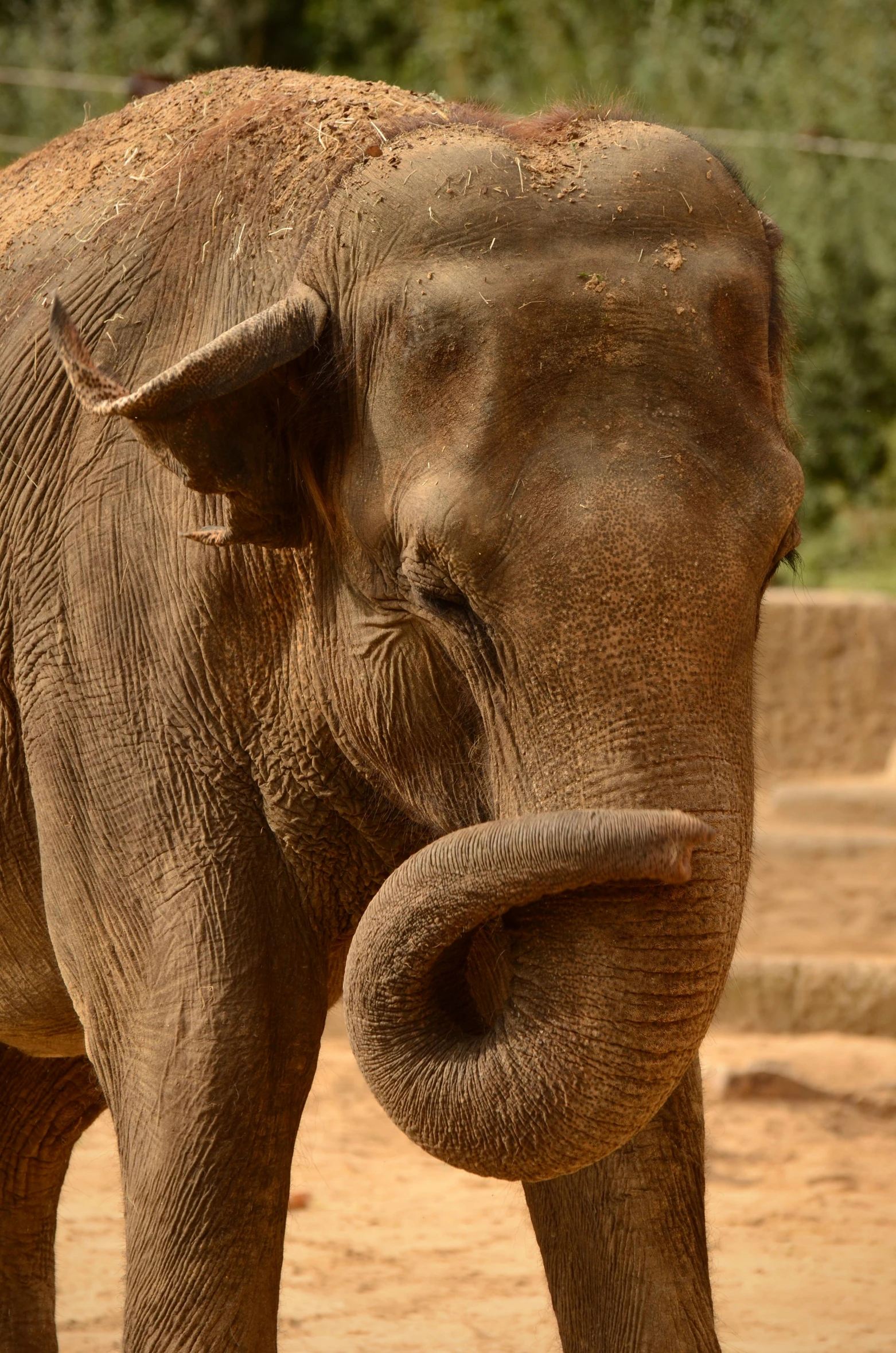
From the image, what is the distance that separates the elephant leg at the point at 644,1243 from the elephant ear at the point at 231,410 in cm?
105

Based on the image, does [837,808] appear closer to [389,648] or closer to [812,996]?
[812,996]

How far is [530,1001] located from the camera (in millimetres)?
2234

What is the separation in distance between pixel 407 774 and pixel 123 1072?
597 millimetres

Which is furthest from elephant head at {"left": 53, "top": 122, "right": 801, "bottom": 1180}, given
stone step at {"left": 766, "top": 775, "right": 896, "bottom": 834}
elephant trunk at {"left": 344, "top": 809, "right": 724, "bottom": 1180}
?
stone step at {"left": 766, "top": 775, "right": 896, "bottom": 834}

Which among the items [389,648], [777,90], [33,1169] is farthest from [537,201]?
[777,90]

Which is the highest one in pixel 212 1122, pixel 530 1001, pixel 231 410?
pixel 231 410

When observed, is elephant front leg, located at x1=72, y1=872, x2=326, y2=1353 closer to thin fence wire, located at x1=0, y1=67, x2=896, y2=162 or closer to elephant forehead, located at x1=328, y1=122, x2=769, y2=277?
elephant forehead, located at x1=328, y1=122, x2=769, y2=277

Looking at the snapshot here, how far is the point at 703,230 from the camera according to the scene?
2.41m

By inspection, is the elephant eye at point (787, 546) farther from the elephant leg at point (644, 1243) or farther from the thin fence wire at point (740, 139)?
the thin fence wire at point (740, 139)

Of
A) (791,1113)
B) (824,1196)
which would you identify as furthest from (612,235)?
(791,1113)

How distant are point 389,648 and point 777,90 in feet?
55.8

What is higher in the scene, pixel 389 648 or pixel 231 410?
pixel 231 410

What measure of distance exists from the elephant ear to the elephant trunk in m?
0.52

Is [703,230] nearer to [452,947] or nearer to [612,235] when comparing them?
[612,235]
